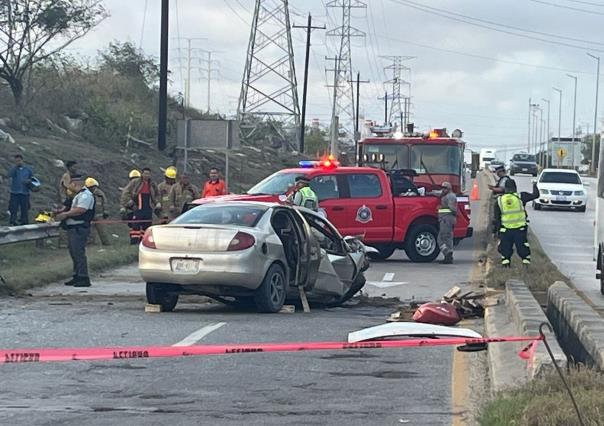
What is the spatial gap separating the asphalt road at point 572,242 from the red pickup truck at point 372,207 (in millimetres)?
2855

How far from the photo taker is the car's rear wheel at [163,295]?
13633 millimetres

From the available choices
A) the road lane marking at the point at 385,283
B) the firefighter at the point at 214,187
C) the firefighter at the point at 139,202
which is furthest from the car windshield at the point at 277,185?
the road lane marking at the point at 385,283

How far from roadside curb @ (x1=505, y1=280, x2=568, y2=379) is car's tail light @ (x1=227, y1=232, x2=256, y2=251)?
2.96 m

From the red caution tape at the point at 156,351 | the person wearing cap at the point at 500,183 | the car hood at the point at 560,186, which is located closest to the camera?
the red caution tape at the point at 156,351

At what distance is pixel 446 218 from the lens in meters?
22.2

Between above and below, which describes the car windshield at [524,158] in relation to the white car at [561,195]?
above

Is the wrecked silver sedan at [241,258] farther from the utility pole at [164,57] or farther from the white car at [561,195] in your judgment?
the white car at [561,195]

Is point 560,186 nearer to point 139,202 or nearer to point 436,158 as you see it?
point 436,158

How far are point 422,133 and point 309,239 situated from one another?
1404 centimetres

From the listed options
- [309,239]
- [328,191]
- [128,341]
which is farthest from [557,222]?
[128,341]

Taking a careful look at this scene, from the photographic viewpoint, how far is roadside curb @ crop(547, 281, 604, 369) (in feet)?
29.2

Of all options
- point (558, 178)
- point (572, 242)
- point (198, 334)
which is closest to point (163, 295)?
point (198, 334)

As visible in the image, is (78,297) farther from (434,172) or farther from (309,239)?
(434,172)

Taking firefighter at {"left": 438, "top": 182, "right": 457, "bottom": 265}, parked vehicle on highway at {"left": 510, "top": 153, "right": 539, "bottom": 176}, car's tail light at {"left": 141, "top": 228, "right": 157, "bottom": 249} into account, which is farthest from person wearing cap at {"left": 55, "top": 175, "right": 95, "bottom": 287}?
parked vehicle on highway at {"left": 510, "top": 153, "right": 539, "bottom": 176}
